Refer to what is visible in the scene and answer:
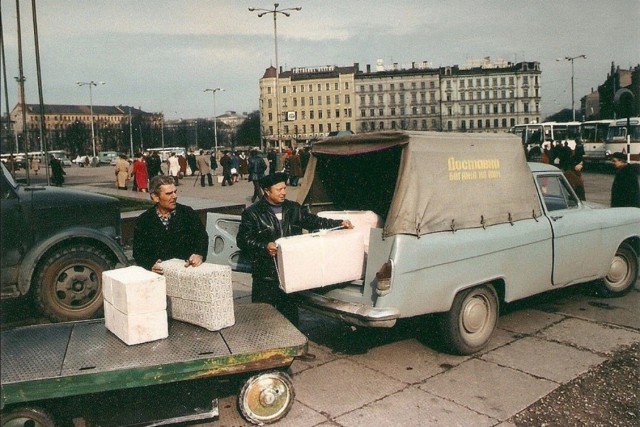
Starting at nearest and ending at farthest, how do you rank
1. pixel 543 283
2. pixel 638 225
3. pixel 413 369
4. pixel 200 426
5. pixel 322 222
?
pixel 200 426
pixel 413 369
pixel 322 222
pixel 543 283
pixel 638 225

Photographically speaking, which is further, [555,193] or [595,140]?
[595,140]

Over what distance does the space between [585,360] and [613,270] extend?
7.74 ft

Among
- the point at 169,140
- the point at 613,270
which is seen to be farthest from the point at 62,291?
the point at 169,140

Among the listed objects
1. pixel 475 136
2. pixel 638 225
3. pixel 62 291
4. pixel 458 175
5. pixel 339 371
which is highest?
pixel 475 136

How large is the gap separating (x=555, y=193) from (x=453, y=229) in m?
2.07

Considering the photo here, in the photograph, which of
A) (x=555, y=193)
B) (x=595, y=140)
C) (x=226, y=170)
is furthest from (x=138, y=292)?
(x=595, y=140)

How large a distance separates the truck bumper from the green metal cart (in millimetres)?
618

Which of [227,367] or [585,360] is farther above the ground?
[227,367]

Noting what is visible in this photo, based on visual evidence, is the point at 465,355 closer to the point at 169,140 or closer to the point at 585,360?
the point at 585,360

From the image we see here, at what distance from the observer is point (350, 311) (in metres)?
4.81

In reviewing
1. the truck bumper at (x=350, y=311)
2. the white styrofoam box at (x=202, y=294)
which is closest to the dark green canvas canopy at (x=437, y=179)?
the truck bumper at (x=350, y=311)

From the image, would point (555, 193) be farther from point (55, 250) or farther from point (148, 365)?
point (55, 250)

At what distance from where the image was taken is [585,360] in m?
5.12

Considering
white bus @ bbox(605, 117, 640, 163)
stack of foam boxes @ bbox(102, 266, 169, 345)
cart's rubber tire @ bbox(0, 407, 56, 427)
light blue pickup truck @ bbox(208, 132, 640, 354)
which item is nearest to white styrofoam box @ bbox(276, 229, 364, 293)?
light blue pickup truck @ bbox(208, 132, 640, 354)
